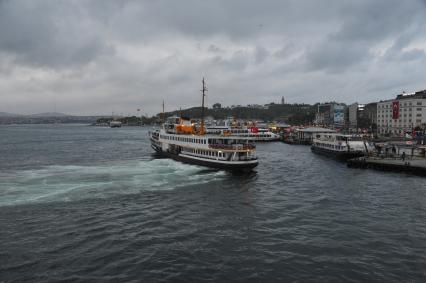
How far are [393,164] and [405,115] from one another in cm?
12714

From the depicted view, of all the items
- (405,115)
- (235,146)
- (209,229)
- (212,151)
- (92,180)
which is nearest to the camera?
(209,229)

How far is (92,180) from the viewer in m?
47.9

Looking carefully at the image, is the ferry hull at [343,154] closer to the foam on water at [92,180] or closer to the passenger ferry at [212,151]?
the passenger ferry at [212,151]

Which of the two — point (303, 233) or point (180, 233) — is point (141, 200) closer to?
point (180, 233)

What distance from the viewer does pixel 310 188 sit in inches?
1794

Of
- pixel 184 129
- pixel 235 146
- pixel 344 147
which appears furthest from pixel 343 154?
pixel 184 129

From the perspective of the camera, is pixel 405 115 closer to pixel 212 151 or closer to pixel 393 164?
pixel 393 164

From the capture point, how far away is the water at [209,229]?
2169cm

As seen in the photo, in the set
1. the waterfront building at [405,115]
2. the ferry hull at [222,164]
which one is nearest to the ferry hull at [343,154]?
the ferry hull at [222,164]

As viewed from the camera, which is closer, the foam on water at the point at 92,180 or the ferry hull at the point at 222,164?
the foam on water at the point at 92,180

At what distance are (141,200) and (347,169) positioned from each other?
4028 cm

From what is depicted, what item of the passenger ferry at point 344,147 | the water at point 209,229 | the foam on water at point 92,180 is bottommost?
the water at point 209,229

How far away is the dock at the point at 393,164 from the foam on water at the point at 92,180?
87.5 ft

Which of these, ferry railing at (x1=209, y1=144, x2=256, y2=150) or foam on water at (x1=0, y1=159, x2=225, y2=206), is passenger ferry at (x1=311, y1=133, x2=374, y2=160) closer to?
ferry railing at (x1=209, y1=144, x2=256, y2=150)
